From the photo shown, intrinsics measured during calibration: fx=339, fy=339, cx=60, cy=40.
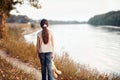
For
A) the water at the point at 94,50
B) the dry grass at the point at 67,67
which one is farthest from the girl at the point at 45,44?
the water at the point at 94,50

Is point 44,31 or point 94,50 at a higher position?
point 44,31

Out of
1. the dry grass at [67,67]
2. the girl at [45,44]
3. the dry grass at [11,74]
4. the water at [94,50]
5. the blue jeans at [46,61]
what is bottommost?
the water at [94,50]

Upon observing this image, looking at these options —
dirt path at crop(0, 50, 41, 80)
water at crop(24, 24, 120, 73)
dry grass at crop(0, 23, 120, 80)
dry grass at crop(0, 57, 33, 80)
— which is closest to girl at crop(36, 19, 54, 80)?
dry grass at crop(0, 57, 33, 80)

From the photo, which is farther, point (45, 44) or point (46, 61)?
point (46, 61)

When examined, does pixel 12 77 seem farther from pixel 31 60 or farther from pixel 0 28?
pixel 0 28

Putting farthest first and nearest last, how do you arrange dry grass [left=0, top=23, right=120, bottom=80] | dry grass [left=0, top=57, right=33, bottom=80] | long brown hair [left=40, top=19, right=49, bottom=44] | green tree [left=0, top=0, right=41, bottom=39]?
green tree [left=0, top=0, right=41, bottom=39] < dry grass [left=0, top=23, right=120, bottom=80] < dry grass [left=0, top=57, right=33, bottom=80] < long brown hair [left=40, top=19, right=49, bottom=44]

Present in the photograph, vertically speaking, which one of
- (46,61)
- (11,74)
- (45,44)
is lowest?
(11,74)

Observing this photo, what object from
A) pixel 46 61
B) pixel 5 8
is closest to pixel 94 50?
pixel 5 8

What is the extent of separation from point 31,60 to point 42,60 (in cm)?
545

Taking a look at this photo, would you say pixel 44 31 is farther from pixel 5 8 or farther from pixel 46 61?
pixel 5 8

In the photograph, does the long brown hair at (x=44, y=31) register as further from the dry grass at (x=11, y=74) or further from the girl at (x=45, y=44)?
the dry grass at (x=11, y=74)

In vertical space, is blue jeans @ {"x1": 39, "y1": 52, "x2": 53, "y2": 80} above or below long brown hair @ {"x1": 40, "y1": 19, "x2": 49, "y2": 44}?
below

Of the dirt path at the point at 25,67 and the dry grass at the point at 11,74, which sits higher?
the dry grass at the point at 11,74

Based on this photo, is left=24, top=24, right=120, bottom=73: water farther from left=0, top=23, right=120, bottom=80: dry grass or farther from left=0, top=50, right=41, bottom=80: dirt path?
left=0, top=50, right=41, bottom=80: dirt path
